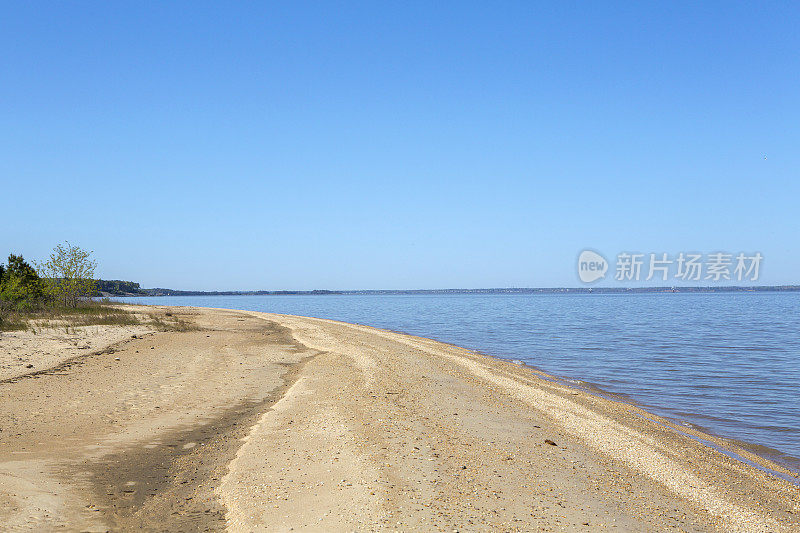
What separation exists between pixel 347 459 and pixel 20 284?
46.5 metres

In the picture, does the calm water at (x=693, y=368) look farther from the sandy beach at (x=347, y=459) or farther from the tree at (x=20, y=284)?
the tree at (x=20, y=284)

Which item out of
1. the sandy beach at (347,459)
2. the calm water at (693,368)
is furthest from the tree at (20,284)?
the calm water at (693,368)

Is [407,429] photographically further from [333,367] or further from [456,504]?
[333,367]

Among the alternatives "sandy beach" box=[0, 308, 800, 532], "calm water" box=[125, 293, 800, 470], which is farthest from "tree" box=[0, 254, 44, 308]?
"calm water" box=[125, 293, 800, 470]

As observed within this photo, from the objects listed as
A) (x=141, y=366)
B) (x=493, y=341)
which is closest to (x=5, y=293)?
(x=141, y=366)

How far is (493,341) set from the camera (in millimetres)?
41281

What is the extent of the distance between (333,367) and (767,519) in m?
14.8

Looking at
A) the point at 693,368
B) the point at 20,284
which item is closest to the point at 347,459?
the point at 693,368

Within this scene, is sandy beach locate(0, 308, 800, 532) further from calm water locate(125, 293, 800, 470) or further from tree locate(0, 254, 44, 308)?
tree locate(0, 254, 44, 308)

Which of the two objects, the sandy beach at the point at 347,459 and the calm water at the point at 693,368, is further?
the calm water at the point at 693,368

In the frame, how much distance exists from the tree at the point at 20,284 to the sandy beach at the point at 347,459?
2522 centimetres

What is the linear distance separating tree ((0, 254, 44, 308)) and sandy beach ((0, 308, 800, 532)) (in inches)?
Answer: 993

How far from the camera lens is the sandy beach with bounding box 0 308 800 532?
721 centimetres

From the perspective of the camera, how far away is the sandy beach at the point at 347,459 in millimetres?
7215
